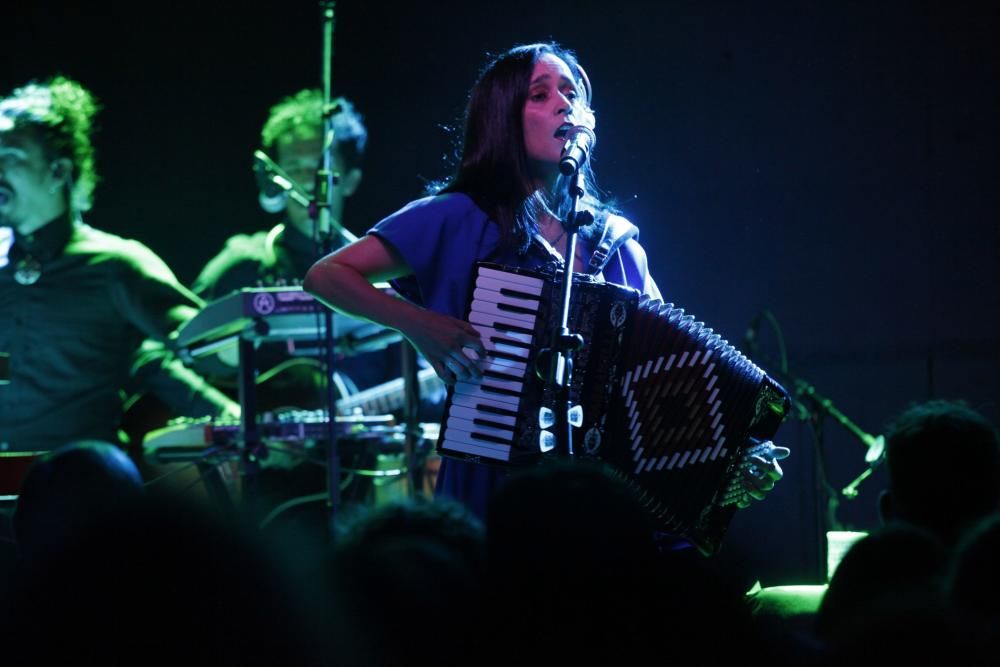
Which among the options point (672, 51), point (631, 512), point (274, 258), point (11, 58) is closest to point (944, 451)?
point (631, 512)

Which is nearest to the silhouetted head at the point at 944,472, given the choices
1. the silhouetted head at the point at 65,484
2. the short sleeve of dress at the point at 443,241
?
the short sleeve of dress at the point at 443,241

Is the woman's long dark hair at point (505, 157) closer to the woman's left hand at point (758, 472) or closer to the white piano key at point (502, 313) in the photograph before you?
the white piano key at point (502, 313)

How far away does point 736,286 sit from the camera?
654cm

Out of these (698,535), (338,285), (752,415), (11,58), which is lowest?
(698,535)

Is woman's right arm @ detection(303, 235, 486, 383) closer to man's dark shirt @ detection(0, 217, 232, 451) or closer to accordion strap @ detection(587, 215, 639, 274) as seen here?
accordion strap @ detection(587, 215, 639, 274)

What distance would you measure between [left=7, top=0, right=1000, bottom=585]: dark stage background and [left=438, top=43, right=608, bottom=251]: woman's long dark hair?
358 cm

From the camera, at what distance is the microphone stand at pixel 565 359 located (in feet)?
7.19

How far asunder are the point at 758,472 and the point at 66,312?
388 centimetres

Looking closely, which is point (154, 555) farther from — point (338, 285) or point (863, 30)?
point (863, 30)

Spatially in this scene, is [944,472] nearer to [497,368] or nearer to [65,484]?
[497,368]

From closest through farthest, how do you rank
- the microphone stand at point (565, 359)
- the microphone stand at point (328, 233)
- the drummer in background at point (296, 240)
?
1. the microphone stand at point (565, 359)
2. the microphone stand at point (328, 233)
3. the drummer in background at point (296, 240)

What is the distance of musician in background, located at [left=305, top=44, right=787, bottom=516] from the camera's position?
2.38m

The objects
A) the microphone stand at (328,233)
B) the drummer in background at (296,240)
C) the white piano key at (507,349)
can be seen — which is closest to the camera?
the white piano key at (507,349)

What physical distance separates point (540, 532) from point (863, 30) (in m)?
5.93
